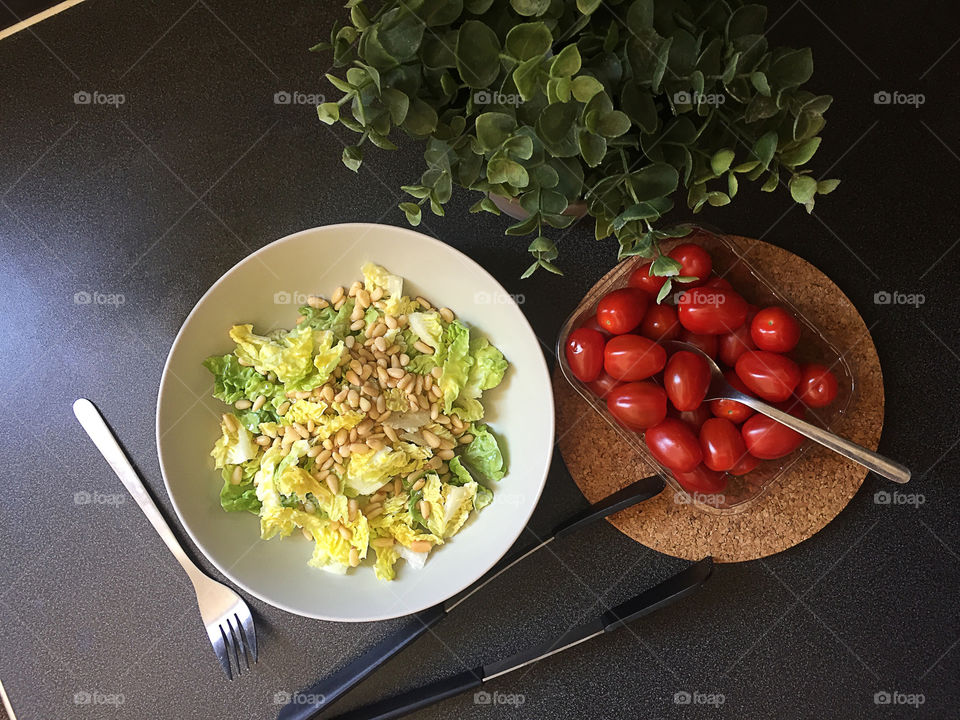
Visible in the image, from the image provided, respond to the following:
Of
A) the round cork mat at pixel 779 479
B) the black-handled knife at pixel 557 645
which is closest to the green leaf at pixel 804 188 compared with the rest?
the round cork mat at pixel 779 479

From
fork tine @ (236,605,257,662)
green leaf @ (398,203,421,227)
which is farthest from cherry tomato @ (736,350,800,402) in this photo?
fork tine @ (236,605,257,662)

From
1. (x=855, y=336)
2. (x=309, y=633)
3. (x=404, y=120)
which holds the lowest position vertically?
(x=309, y=633)

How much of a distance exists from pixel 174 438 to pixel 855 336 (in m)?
1.04

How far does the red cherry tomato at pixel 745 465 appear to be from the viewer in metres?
1.09

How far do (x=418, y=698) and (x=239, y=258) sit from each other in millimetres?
753

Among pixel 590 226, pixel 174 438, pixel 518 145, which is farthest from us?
pixel 590 226

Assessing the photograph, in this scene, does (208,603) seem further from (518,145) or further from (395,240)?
(518,145)

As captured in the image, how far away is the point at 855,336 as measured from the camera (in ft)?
3.75

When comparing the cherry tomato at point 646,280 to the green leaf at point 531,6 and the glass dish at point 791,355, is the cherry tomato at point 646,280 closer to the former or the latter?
the glass dish at point 791,355

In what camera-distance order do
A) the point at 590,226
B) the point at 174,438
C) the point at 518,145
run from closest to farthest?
1. the point at 518,145
2. the point at 174,438
3. the point at 590,226

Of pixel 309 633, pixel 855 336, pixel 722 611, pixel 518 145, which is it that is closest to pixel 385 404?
pixel 309 633

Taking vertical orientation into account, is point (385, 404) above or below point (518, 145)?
below

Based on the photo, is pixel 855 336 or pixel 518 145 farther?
pixel 855 336

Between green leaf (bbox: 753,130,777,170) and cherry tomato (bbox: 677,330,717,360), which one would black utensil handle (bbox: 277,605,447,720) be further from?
green leaf (bbox: 753,130,777,170)
